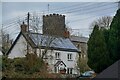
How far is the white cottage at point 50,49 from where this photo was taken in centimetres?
2720

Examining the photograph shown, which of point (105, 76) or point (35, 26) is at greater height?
point (35, 26)

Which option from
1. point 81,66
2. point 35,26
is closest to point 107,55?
point 35,26

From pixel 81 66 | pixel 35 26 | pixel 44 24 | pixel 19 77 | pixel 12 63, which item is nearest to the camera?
pixel 19 77

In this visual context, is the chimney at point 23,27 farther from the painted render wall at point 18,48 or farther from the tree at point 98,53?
the tree at point 98,53

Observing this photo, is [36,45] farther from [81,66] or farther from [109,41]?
[109,41]

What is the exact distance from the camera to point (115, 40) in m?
11.5

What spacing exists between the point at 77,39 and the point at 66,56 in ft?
32.9

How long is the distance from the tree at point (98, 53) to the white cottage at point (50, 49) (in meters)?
10.9

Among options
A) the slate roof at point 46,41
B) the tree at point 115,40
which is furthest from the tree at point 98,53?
the slate roof at point 46,41

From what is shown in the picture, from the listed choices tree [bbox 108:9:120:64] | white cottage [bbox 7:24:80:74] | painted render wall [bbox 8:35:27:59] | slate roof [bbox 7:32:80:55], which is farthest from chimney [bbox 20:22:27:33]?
tree [bbox 108:9:120:64]

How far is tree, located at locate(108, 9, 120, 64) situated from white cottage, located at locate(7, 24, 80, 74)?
13.6m

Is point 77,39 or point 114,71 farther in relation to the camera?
point 77,39

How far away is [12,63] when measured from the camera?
1934 cm

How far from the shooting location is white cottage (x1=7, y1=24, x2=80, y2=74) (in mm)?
27203
